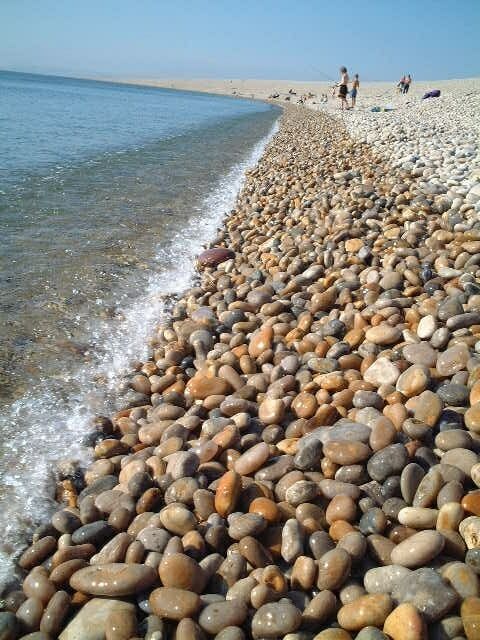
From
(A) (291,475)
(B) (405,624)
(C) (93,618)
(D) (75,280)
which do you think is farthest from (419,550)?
(D) (75,280)

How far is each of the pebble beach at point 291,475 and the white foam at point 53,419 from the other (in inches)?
3.9

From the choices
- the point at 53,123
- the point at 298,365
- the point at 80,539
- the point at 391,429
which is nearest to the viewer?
the point at 80,539

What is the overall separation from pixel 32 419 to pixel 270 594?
1.88 meters

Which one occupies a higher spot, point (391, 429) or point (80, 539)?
point (391, 429)

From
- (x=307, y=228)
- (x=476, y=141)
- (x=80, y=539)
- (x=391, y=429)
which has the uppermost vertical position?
(x=476, y=141)

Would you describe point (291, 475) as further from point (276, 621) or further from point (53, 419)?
point (53, 419)

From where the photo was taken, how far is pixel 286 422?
270 cm

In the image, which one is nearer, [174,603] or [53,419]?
[174,603]

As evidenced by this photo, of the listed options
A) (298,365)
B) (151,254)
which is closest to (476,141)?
(151,254)

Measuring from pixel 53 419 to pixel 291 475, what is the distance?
1.58m

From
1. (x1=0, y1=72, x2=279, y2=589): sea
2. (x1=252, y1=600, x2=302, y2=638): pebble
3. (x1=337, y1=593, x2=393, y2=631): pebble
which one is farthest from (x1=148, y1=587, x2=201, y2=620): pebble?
(x1=0, y1=72, x2=279, y2=589): sea

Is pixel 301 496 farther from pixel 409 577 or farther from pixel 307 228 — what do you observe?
pixel 307 228

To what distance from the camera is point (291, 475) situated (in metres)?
2.22

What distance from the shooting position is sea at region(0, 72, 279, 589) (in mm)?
2680
